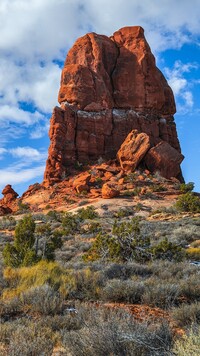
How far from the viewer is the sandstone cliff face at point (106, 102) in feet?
158

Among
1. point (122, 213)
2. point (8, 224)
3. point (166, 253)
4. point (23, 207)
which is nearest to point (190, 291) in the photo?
point (166, 253)

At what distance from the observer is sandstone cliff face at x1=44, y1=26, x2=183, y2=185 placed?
158 ft

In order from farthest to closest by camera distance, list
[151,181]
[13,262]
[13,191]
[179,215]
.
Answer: [13,191], [151,181], [179,215], [13,262]

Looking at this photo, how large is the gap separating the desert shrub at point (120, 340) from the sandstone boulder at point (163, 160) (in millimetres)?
41193

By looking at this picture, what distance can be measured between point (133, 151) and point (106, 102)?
35.4ft

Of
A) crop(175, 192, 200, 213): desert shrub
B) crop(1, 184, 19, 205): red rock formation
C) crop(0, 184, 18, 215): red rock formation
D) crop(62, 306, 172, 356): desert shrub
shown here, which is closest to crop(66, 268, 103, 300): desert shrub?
crop(62, 306, 172, 356): desert shrub

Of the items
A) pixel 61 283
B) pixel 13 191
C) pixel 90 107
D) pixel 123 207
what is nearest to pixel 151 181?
pixel 123 207

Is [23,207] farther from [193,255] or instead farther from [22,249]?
[193,255]

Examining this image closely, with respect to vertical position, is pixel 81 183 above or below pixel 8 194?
below

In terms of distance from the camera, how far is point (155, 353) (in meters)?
3.61

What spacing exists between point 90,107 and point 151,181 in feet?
51.4

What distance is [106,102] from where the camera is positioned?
51.3 meters

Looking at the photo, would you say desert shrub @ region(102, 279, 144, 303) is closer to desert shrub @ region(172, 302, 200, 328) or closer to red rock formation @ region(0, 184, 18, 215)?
desert shrub @ region(172, 302, 200, 328)

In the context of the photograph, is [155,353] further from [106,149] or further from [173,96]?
[173,96]
